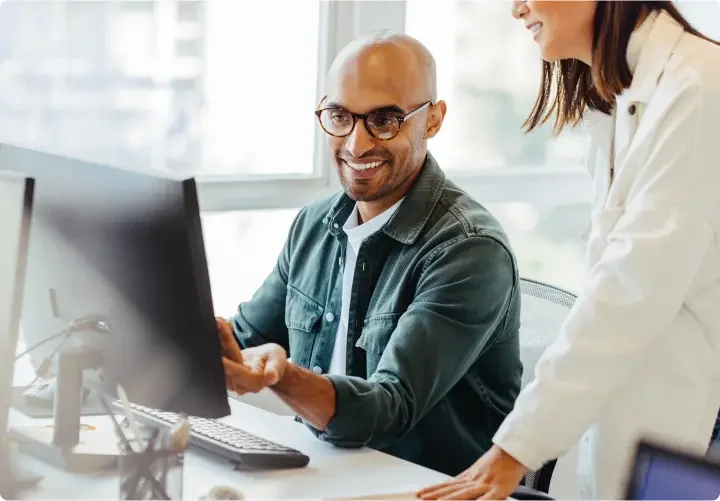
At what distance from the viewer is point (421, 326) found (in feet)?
5.90

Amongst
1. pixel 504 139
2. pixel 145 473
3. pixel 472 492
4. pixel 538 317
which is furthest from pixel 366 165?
pixel 504 139

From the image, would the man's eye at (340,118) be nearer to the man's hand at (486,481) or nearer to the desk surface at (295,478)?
the desk surface at (295,478)

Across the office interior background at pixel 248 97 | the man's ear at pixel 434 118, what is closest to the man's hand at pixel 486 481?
the man's ear at pixel 434 118

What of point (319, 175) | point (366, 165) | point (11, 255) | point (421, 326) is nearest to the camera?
point (11, 255)

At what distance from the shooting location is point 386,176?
2027mm

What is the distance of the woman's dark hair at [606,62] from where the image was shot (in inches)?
62.6

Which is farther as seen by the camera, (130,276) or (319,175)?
(319,175)

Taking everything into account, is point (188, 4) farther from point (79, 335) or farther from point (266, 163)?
point (79, 335)

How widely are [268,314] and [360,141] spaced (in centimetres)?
43

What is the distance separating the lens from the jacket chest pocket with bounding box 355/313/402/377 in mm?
1910

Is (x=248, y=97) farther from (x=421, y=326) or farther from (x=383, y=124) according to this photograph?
(x=421, y=326)

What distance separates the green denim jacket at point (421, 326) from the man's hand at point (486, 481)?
0.81 ft

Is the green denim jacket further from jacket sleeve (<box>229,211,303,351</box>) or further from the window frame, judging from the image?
the window frame

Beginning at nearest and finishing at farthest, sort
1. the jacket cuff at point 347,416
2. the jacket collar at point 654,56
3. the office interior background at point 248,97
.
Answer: the jacket collar at point 654,56 < the jacket cuff at point 347,416 < the office interior background at point 248,97
